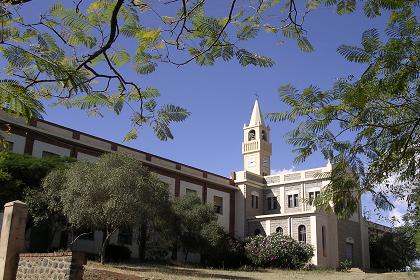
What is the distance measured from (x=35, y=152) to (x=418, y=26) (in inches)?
1023

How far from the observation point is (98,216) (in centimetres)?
2294

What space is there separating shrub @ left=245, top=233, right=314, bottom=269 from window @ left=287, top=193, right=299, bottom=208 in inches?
287

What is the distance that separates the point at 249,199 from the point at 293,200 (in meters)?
3.51

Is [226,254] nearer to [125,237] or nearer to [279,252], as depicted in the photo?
[279,252]

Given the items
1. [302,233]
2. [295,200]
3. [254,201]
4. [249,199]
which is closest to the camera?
[302,233]

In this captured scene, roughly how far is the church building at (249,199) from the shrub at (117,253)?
1779mm

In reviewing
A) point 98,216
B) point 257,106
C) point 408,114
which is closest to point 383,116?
point 408,114

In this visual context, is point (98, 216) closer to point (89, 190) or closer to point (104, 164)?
point (89, 190)

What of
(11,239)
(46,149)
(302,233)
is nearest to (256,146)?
(302,233)

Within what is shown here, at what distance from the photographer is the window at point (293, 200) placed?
141 feet

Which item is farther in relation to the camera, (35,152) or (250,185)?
(250,185)

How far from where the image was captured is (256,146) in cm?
5106

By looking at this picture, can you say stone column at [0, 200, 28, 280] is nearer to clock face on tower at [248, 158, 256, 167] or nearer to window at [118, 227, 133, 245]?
window at [118, 227, 133, 245]

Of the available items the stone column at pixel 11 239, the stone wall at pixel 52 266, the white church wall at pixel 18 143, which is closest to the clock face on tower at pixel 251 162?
the white church wall at pixel 18 143
